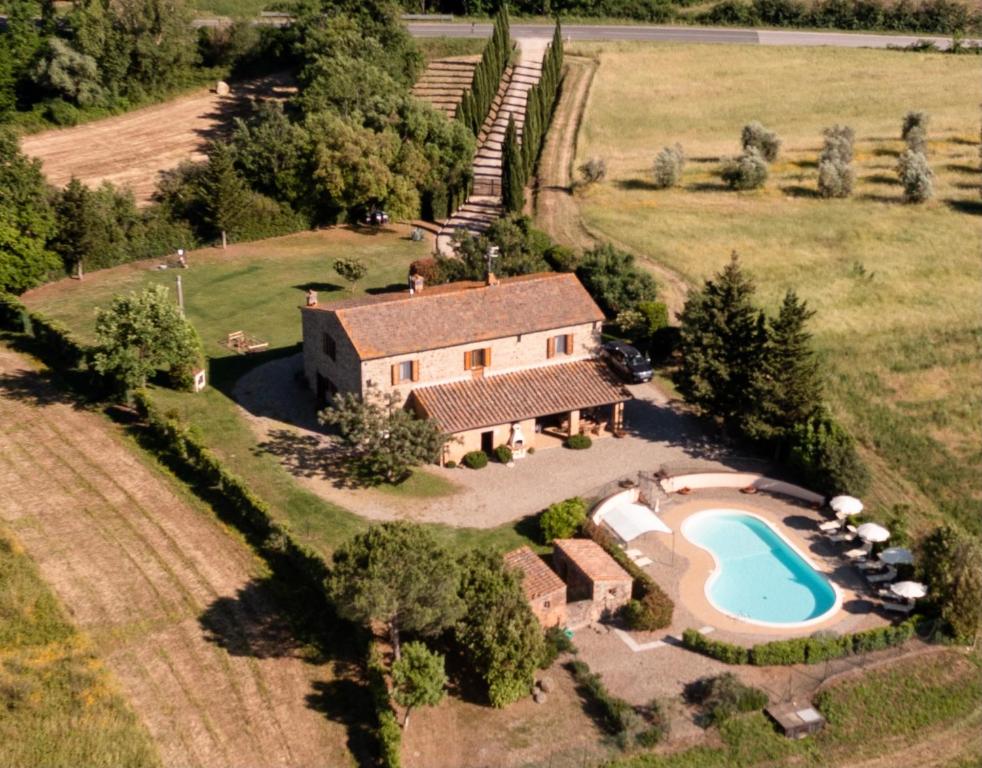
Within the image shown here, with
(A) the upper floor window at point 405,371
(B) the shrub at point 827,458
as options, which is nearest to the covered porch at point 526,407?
(A) the upper floor window at point 405,371

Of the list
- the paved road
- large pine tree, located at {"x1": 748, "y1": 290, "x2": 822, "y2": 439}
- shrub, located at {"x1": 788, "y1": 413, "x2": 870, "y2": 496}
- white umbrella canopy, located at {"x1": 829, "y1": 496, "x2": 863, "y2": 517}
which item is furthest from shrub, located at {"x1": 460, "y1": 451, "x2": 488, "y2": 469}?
the paved road

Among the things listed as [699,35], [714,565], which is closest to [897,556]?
[714,565]

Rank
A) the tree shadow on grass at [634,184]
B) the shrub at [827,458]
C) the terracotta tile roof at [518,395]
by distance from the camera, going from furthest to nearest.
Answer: the tree shadow on grass at [634,184]
the terracotta tile roof at [518,395]
the shrub at [827,458]

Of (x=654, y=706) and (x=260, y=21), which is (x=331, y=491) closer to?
(x=654, y=706)

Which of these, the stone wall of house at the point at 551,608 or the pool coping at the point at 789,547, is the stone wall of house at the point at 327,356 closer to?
the stone wall of house at the point at 551,608

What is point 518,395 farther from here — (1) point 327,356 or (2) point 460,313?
(1) point 327,356
